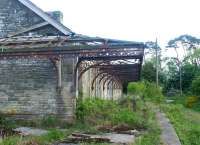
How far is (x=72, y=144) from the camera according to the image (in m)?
11.4

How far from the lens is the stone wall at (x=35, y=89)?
1706cm

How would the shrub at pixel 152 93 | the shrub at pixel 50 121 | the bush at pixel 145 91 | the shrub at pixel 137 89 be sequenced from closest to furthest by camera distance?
the shrub at pixel 50 121
the shrub at pixel 137 89
the bush at pixel 145 91
the shrub at pixel 152 93

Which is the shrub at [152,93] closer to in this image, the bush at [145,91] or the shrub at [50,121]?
the bush at [145,91]

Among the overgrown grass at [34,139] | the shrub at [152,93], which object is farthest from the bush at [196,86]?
the overgrown grass at [34,139]

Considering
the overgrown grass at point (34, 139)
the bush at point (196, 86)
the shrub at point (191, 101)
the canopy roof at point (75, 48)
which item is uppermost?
the canopy roof at point (75, 48)

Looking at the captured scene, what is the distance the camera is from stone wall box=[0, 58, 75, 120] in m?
17.1

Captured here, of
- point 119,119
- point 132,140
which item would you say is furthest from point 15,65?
point 132,140

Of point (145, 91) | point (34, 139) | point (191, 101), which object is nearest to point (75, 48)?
point (34, 139)

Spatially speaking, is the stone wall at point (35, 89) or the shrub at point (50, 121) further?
the stone wall at point (35, 89)

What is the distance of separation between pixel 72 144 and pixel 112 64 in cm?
1064

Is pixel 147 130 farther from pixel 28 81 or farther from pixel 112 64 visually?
pixel 112 64

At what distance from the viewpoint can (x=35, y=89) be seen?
1747 cm

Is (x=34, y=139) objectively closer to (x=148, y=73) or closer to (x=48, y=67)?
(x=48, y=67)

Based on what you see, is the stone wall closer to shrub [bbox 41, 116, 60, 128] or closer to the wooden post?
the wooden post
